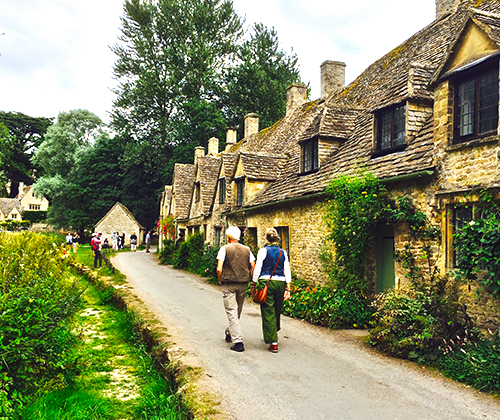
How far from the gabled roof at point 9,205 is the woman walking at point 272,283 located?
80.5 m

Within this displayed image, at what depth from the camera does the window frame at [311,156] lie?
1375 cm

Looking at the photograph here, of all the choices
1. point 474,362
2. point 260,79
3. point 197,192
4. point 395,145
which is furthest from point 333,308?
point 260,79

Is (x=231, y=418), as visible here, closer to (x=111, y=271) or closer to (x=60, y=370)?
(x=60, y=370)

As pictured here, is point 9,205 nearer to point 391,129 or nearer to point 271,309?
point 391,129

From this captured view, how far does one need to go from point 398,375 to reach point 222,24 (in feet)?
155

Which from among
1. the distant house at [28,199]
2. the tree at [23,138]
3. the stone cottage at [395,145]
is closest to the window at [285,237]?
the stone cottage at [395,145]

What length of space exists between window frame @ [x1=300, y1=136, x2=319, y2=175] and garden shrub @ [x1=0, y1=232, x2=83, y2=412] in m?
9.01

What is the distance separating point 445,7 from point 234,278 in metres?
12.5

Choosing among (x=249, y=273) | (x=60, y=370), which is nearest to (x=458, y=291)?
(x=249, y=273)

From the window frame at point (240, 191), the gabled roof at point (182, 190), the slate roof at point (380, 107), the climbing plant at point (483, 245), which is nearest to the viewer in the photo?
the climbing plant at point (483, 245)

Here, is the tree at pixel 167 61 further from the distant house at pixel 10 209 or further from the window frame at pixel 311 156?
the distant house at pixel 10 209

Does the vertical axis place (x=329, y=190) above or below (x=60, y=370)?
above

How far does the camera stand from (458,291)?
7801mm

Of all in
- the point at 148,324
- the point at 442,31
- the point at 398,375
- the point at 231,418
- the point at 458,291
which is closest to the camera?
the point at 231,418
